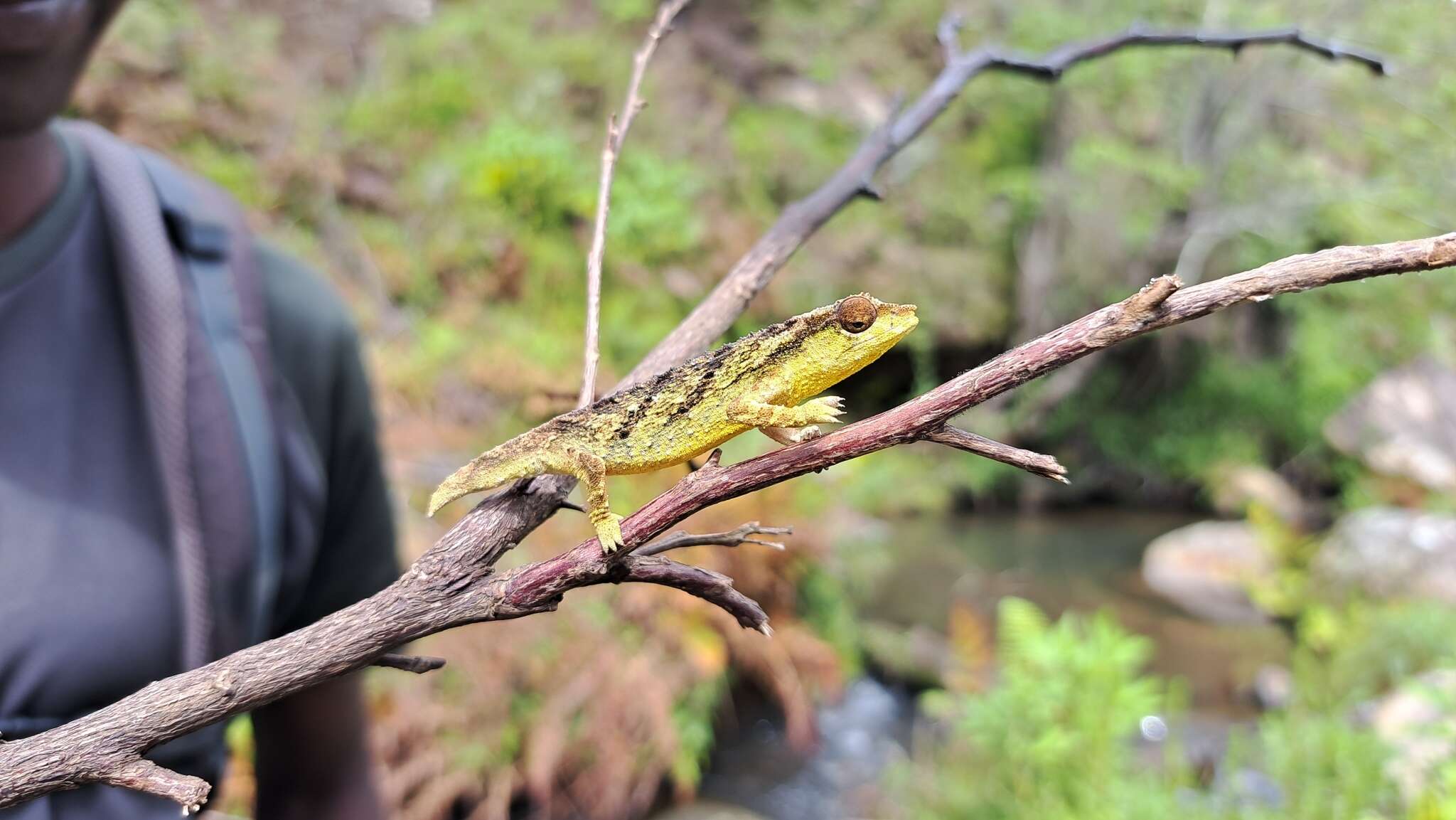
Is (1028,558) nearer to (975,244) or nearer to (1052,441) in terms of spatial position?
(1052,441)

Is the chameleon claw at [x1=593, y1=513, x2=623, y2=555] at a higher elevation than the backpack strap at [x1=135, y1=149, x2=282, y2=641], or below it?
higher

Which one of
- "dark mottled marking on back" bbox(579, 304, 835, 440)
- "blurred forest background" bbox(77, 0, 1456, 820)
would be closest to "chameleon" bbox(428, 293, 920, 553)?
"dark mottled marking on back" bbox(579, 304, 835, 440)

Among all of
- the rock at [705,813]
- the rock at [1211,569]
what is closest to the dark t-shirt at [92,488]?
the rock at [705,813]

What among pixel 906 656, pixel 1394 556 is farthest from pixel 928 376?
pixel 1394 556

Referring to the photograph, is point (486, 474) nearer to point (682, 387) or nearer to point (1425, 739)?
point (682, 387)

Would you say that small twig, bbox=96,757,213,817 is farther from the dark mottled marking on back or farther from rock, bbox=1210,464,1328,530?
rock, bbox=1210,464,1328,530

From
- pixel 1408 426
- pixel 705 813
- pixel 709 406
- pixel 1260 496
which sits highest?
pixel 709 406
